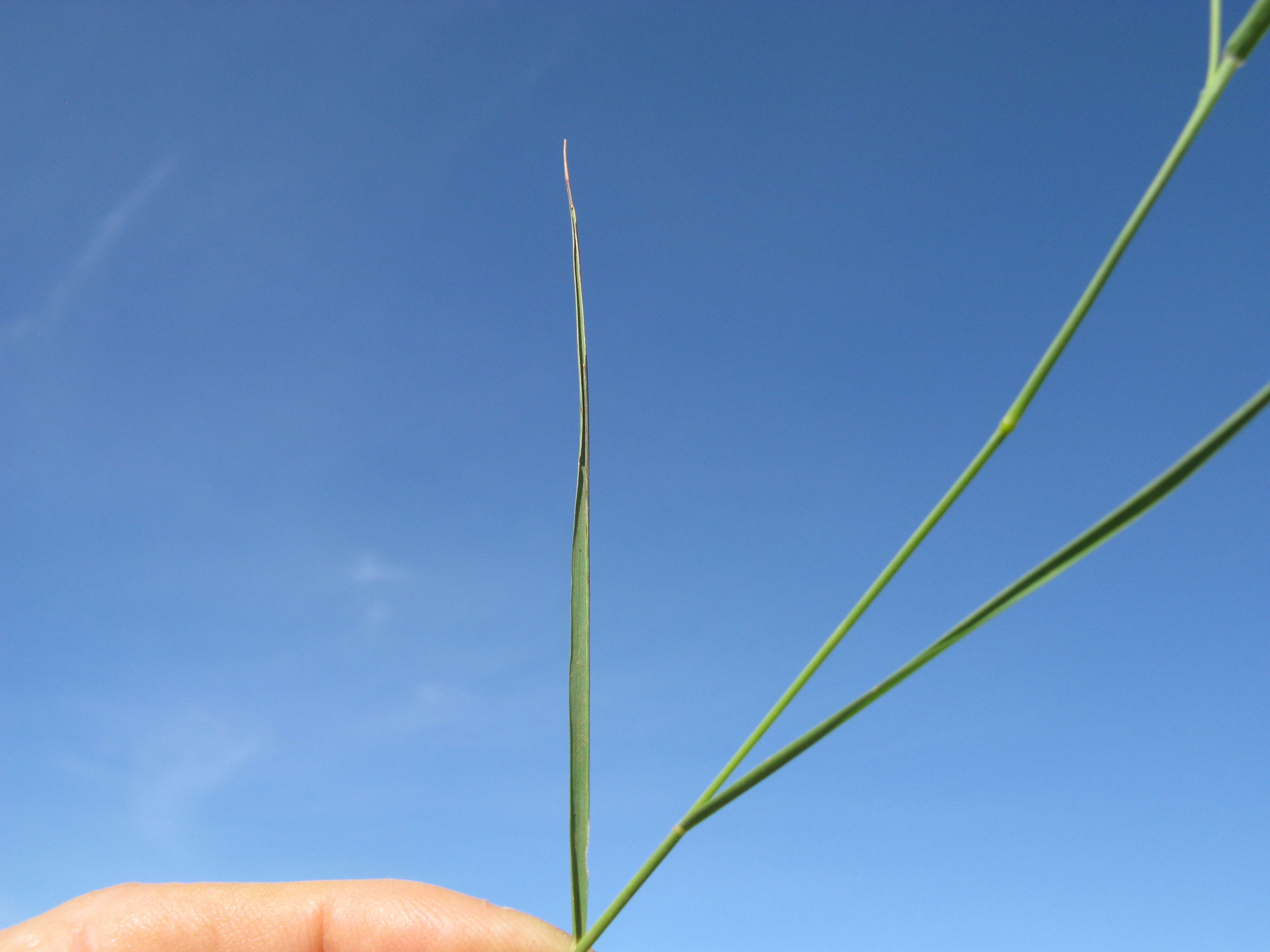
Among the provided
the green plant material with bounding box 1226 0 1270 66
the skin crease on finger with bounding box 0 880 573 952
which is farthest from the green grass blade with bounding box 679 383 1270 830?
the skin crease on finger with bounding box 0 880 573 952

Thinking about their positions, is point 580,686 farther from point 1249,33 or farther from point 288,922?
point 288,922

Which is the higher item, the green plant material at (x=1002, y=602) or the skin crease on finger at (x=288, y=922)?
the skin crease on finger at (x=288, y=922)

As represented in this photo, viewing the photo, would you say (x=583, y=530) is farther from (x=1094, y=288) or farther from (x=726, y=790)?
(x=1094, y=288)

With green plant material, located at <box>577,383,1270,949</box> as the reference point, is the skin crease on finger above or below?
above

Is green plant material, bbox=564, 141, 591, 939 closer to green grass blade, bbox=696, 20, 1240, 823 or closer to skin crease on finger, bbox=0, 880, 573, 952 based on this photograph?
green grass blade, bbox=696, 20, 1240, 823

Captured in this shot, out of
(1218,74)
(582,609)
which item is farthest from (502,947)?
(1218,74)

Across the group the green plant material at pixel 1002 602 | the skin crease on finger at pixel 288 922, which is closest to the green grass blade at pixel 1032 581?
the green plant material at pixel 1002 602

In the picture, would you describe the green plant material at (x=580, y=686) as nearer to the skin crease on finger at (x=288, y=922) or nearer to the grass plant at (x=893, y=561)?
the grass plant at (x=893, y=561)
